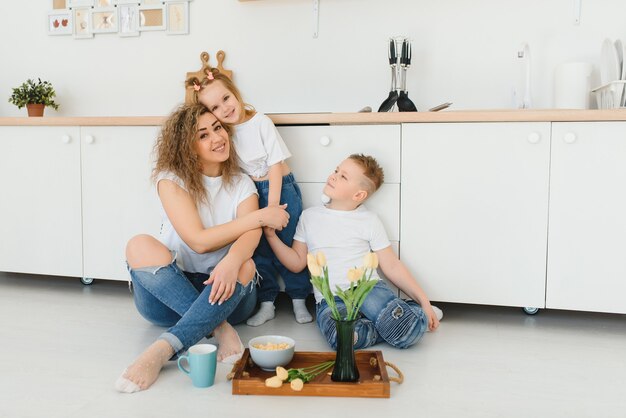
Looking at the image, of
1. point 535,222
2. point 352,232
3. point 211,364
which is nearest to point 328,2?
point 352,232

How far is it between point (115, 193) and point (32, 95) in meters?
0.82

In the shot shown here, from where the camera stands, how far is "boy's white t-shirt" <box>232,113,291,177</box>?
2.00 m

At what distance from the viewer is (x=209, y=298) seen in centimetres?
159

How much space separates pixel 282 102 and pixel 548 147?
3.83 feet

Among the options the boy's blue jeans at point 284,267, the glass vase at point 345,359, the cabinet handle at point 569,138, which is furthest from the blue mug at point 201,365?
the cabinet handle at point 569,138

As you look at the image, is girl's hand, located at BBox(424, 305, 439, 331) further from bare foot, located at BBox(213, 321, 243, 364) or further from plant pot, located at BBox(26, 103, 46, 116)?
plant pot, located at BBox(26, 103, 46, 116)

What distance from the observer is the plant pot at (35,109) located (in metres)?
2.71

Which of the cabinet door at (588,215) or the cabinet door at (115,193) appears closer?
the cabinet door at (588,215)

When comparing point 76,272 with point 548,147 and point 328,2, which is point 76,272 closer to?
point 328,2

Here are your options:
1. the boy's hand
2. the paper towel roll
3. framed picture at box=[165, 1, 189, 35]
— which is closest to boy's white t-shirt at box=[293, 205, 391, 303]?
the boy's hand

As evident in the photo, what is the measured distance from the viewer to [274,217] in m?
1.86

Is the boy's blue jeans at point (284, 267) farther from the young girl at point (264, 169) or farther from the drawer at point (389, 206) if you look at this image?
the drawer at point (389, 206)

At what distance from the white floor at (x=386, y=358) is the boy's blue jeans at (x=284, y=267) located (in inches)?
3.9

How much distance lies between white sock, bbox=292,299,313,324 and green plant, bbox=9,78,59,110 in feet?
5.06
